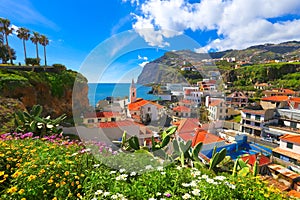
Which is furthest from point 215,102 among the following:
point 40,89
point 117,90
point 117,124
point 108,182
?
point 40,89

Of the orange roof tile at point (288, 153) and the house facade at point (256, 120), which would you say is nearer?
the orange roof tile at point (288, 153)

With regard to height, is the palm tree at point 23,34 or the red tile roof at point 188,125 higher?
the palm tree at point 23,34

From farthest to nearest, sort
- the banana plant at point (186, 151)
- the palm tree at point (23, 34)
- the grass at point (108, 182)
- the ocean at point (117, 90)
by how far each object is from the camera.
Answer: the palm tree at point (23, 34) → the banana plant at point (186, 151) → the ocean at point (117, 90) → the grass at point (108, 182)

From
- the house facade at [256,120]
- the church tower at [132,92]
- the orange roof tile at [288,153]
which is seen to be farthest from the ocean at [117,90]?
the house facade at [256,120]

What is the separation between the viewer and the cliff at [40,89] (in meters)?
10.1

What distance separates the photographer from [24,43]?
1761 cm

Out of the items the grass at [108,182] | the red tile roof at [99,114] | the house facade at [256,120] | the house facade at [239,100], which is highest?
the red tile roof at [99,114]

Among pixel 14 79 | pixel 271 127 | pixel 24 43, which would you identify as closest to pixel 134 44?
pixel 14 79

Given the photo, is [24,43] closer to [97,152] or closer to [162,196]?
[97,152]

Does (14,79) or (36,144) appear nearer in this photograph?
(36,144)

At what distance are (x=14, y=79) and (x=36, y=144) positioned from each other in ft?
34.6

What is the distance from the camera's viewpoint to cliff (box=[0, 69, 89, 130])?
1014cm

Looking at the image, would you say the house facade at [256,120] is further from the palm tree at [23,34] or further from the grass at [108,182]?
the palm tree at [23,34]

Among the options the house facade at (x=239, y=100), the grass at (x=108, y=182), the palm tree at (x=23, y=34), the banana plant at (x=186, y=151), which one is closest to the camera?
the grass at (x=108, y=182)
